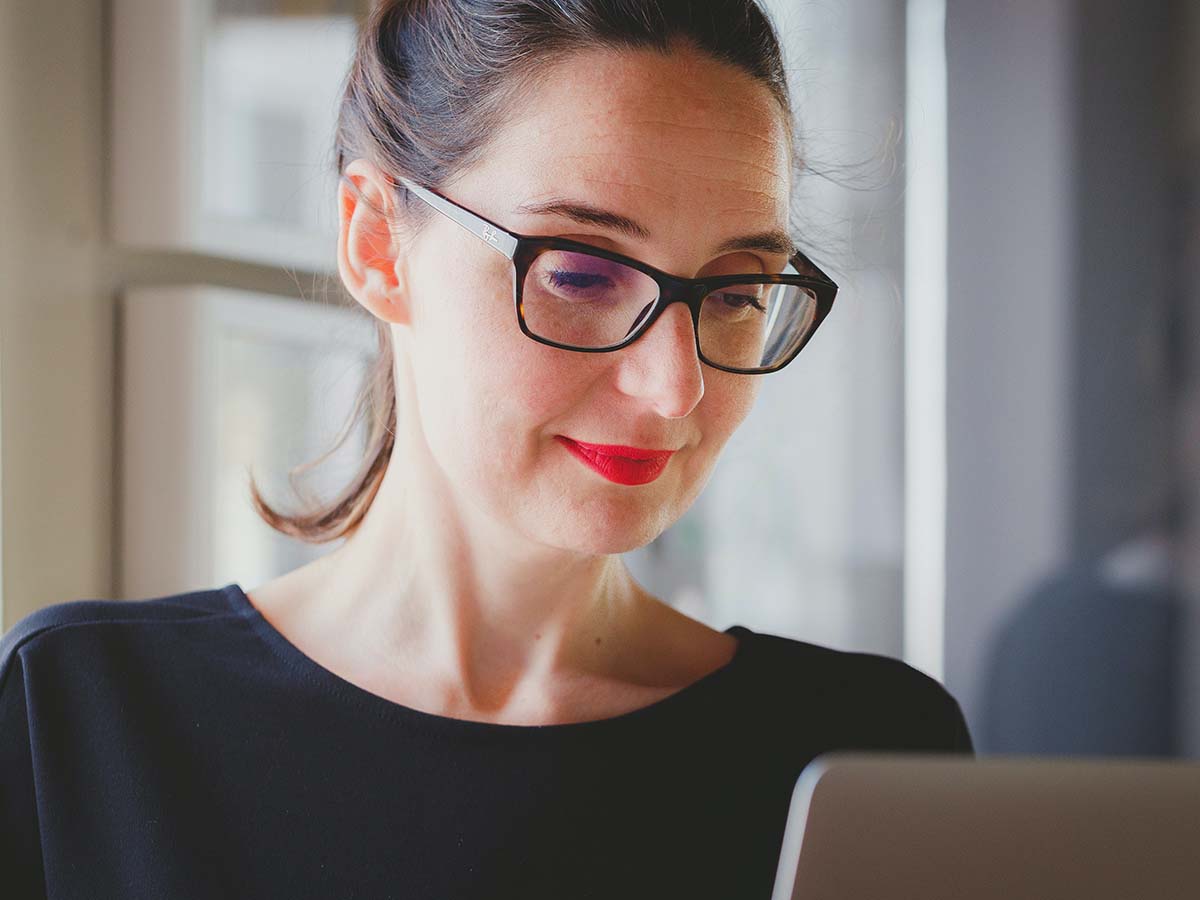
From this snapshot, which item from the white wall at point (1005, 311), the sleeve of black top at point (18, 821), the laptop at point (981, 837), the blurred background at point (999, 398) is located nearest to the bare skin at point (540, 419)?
the sleeve of black top at point (18, 821)

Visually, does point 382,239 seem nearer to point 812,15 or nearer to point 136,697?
point 136,697

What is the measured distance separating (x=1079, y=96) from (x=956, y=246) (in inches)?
16.3

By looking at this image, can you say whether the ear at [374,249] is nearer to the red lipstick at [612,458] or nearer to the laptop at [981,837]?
the red lipstick at [612,458]

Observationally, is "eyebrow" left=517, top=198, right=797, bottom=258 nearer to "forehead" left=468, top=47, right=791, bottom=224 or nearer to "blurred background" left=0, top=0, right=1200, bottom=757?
"forehead" left=468, top=47, right=791, bottom=224

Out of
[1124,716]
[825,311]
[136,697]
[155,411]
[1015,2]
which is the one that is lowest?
[1124,716]

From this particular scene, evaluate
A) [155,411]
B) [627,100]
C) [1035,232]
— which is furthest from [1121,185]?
[155,411]

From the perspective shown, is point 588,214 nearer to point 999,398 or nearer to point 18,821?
point 18,821

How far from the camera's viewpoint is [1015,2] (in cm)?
252

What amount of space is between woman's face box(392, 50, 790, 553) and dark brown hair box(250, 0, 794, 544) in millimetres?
21

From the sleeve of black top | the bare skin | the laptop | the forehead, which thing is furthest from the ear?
the laptop

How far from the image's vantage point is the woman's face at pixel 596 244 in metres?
1.01

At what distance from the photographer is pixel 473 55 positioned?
111 centimetres

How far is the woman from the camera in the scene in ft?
3.35

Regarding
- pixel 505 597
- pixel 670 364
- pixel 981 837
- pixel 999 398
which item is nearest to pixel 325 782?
pixel 505 597
